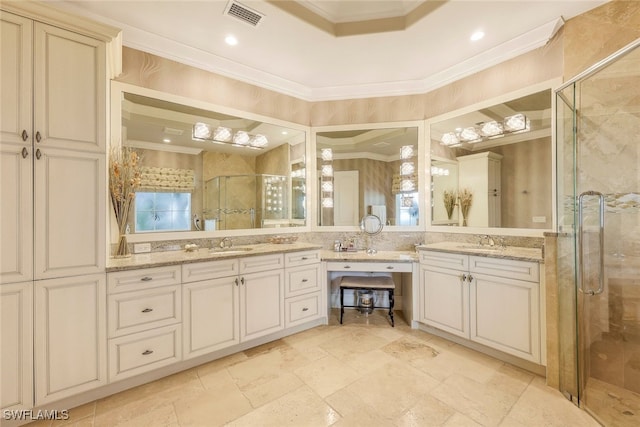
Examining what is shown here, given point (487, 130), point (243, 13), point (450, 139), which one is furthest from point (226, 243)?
point (487, 130)

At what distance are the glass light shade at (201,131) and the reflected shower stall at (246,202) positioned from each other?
1.46 feet

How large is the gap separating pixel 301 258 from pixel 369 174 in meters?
1.40

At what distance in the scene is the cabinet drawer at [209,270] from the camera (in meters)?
2.10

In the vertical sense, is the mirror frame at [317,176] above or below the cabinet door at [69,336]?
above

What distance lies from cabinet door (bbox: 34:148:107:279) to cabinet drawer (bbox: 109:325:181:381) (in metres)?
0.56

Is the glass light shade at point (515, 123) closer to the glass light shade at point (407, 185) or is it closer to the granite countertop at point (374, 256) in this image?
the glass light shade at point (407, 185)

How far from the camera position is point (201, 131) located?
271cm

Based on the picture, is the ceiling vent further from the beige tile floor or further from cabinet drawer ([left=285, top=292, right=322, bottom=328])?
the beige tile floor

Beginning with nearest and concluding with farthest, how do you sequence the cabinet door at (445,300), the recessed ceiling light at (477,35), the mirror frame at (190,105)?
the mirror frame at (190,105)
the recessed ceiling light at (477,35)
the cabinet door at (445,300)

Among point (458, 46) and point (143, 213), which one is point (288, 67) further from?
point (143, 213)

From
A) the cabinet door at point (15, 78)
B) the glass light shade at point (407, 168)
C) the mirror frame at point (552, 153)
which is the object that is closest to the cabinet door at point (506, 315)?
the mirror frame at point (552, 153)

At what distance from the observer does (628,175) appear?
75.6 inches

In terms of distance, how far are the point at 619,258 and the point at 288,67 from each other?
3369 mm

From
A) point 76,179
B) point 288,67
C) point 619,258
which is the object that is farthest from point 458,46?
point 76,179
